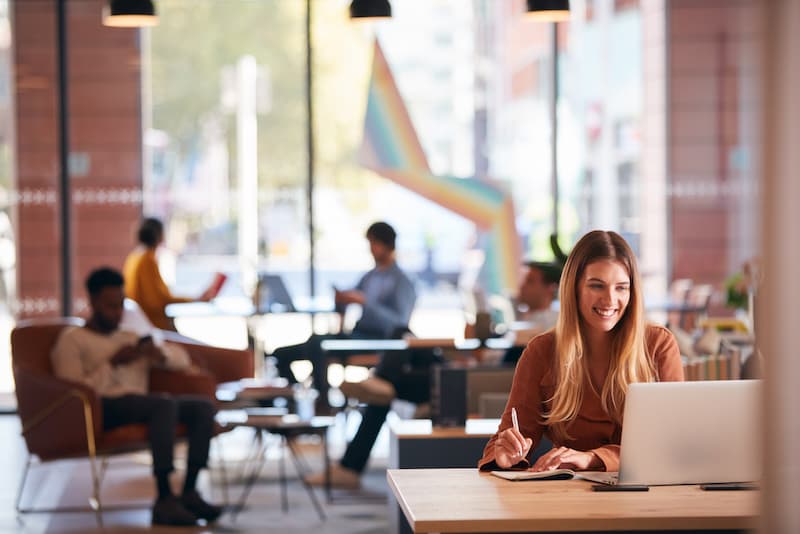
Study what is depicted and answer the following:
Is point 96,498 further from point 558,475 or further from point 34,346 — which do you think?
point 558,475

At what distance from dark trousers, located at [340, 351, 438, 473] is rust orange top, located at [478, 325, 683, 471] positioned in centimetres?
369

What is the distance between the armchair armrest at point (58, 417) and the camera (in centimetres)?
646

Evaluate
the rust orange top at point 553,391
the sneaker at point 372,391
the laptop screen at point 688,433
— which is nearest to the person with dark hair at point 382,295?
the sneaker at point 372,391

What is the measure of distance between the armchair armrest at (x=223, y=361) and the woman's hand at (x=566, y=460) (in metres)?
4.68

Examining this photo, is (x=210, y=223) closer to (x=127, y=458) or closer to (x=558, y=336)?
(x=127, y=458)

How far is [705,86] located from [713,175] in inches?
30.0

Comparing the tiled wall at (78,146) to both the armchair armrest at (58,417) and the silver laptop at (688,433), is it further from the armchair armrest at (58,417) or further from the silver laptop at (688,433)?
the silver laptop at (688,433)

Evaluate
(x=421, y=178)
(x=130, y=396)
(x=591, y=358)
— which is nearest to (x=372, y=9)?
(x=421, y=178)

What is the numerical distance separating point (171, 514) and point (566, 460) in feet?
11.6

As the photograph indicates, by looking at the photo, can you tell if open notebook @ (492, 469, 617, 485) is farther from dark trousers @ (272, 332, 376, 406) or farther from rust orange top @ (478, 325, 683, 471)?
dark trousers @ (272, 332, 376, 406)

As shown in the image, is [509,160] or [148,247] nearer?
[148,247]

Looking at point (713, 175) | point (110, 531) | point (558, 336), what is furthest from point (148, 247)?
point (558, 336)

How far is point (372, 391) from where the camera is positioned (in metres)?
7.28

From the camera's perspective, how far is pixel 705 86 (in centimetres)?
1109
